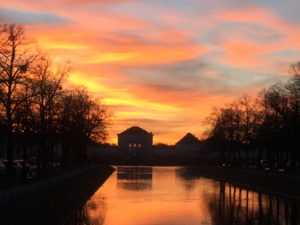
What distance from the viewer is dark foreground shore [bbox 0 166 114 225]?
105 feet

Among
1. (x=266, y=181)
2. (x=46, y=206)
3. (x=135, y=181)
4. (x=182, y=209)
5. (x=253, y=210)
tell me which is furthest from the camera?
(x=135, y=181)

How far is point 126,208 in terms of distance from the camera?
4694cm

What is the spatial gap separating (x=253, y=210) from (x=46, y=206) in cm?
1595

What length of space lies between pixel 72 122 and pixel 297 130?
34076 millimetres

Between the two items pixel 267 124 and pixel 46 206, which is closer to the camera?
pixel 46 206

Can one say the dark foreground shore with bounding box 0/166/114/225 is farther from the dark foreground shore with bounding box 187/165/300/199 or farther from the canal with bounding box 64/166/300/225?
the dark foreground shore with bounding box 187/165/300/199

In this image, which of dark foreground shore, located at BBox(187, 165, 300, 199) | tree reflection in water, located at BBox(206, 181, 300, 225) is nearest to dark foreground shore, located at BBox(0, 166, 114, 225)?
tree reflection in water, located at BBox(206, 181, 300, 225)

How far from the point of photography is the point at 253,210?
46.5 m

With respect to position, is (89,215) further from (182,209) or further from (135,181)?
(135,181)

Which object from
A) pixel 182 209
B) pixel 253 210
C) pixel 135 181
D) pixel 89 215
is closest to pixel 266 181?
pixel 135 181

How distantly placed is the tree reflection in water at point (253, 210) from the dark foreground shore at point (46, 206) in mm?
10225

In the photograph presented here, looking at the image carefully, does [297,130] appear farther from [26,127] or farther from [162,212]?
[162,212]

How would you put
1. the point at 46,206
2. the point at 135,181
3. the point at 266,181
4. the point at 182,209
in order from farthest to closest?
the point at 135,181 < the point at 266,181 < the point at 182,209 < the point at 46,206

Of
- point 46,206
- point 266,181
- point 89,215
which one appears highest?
point 266,181
